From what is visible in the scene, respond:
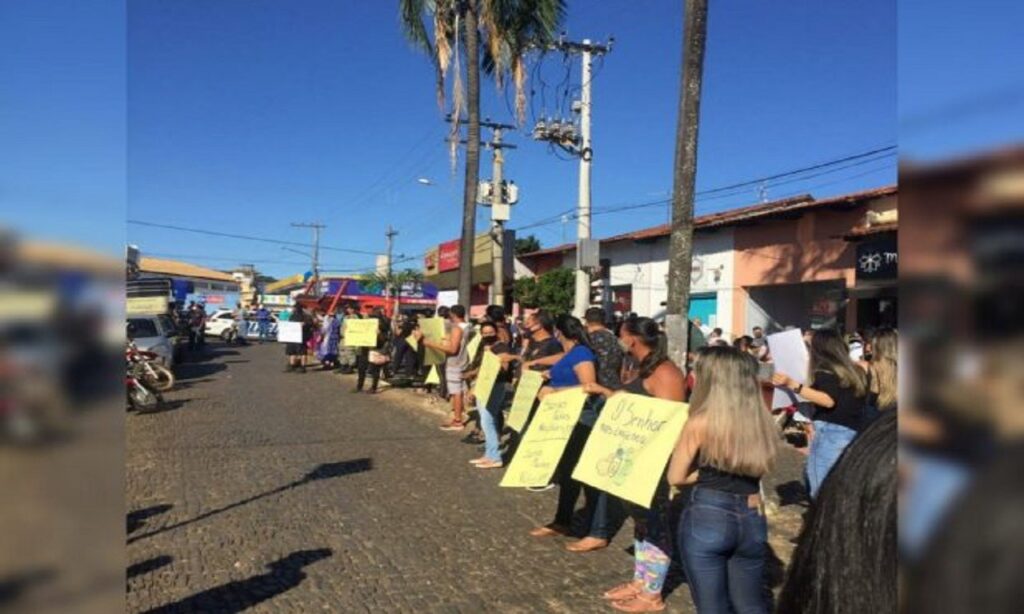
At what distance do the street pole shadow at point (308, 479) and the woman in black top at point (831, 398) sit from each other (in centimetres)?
478

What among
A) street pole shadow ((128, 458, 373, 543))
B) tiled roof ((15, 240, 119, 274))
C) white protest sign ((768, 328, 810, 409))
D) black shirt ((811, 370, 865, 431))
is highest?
tiled roof ((15, 240, 119, 274))

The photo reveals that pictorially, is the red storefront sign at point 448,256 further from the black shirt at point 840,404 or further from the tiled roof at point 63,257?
the tiled roof at point 63,257

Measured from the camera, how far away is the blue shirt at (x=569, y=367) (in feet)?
19.9

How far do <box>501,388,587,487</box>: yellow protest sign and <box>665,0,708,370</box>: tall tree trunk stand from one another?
1.80 m

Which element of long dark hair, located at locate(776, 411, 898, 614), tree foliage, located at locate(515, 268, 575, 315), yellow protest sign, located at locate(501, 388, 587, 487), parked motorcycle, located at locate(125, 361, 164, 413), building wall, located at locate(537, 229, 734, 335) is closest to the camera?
long dark hair, located at locate(776, 411, 898, 614)

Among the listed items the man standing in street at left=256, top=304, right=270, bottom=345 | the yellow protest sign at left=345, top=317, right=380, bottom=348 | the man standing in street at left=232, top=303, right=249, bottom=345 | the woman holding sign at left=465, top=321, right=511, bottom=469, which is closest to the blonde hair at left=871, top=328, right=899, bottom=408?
the woman holding sign at left=465, top=321, right=511, bottom=469

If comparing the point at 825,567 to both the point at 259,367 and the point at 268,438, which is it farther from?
the point at 259,367

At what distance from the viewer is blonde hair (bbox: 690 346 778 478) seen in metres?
3.49

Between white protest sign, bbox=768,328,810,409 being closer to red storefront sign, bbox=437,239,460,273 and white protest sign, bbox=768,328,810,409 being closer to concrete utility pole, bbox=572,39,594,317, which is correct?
concrete utility pole, bbox=572,39,594,317

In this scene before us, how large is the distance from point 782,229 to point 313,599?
15.6m

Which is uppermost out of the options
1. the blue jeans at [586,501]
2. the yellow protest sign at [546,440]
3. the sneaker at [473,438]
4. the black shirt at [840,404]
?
the black shirt at [840,404]

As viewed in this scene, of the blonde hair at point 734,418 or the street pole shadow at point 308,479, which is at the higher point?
the blonde hair at point 734,418

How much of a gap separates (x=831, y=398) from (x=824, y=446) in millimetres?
338

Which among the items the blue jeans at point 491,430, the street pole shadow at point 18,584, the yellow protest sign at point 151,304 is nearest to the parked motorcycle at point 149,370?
the blue jeans at point 491,430
